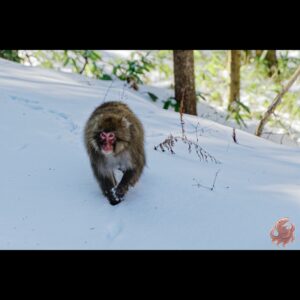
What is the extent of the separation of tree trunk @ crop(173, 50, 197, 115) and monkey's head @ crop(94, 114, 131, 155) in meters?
4.05

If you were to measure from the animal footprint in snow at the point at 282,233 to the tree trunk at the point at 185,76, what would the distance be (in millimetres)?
4553

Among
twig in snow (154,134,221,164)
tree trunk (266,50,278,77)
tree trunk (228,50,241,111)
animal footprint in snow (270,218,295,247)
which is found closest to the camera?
animal footprint in snow (270,218,295,247)

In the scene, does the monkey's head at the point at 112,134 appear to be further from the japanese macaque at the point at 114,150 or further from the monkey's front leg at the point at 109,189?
the monkey's front leg at the point at 109,189

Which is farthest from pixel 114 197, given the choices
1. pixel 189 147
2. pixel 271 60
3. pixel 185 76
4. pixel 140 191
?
pixel 271 60

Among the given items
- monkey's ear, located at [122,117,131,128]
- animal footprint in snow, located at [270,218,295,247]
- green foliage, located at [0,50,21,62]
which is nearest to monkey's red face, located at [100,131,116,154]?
monkey's ear, located at [122,117,131,128]

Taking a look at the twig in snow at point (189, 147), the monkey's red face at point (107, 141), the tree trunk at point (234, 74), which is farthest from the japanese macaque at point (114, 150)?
the tree trunk at point (234, 74)

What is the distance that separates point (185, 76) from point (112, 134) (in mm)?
4456

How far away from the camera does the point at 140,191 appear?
442 centimetres

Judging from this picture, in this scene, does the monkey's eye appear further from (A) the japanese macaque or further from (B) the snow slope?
(B) the snow slope

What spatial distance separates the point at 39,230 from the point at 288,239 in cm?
177

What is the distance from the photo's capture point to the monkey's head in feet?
13.1

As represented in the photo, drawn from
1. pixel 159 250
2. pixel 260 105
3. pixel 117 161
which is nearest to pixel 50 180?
pixel 117 161

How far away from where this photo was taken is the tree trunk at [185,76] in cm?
812
